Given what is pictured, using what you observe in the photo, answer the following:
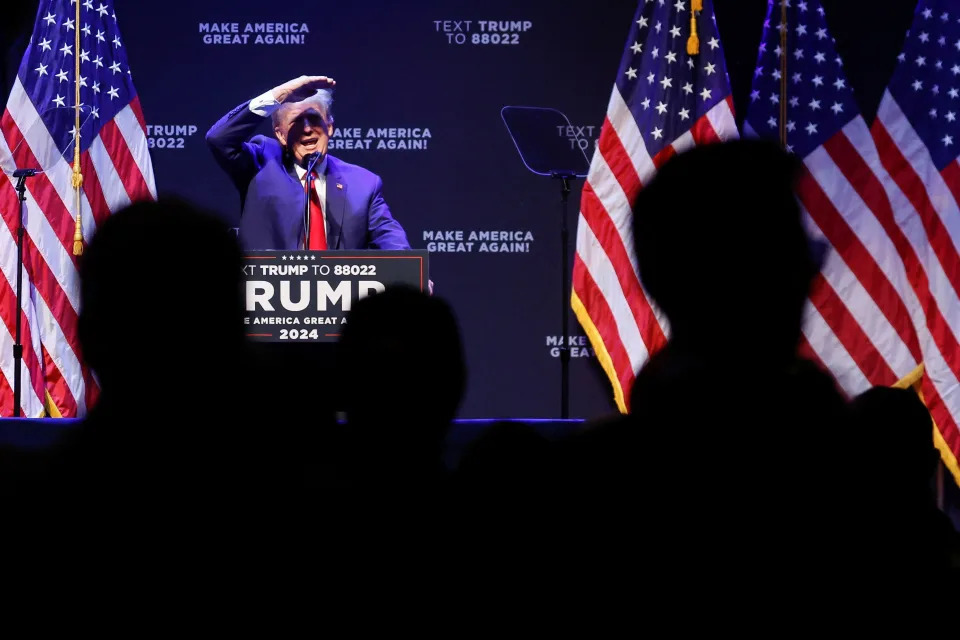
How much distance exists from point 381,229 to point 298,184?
473 millimetres

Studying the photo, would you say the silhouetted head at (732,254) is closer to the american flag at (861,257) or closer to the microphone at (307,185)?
the microphone at (307,185)

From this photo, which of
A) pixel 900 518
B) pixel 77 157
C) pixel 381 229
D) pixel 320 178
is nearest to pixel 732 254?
pixel 900 518

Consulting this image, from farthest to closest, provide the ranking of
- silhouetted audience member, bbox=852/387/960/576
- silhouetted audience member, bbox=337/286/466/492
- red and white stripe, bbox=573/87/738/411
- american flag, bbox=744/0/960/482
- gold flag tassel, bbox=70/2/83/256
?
red and white stripe, bbox=573/87/738/411
gold flag tassel, bbox=70/2/83/256
american flag, bbox=744/0/960/482
silhouetted audience member, bbox=337/286/466/492
silhouetted audience member, bbox=852/387/960/576

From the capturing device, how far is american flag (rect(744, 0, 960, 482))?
17.1 ft

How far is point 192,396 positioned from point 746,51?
5.66 meters

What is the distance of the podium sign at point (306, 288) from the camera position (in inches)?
166

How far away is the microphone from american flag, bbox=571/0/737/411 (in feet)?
4.82

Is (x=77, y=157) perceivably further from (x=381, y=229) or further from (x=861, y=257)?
(x=861, y=257)

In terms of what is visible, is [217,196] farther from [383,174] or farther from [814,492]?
[814,492]

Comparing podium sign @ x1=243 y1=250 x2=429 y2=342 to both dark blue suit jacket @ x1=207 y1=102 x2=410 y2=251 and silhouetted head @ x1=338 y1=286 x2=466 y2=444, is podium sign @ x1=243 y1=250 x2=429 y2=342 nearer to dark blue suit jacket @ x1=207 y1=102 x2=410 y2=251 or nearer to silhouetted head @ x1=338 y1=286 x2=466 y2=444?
dark blue suit jacket @ x1=207 y1=102 x2=410 y2=251

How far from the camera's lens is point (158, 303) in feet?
2.55

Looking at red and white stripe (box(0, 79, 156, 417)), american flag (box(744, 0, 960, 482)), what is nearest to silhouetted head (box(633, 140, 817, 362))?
american flag (box(744, 0, 960, 482))

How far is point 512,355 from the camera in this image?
596cm

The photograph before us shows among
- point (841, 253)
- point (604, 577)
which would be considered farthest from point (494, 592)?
point (841, 253)
